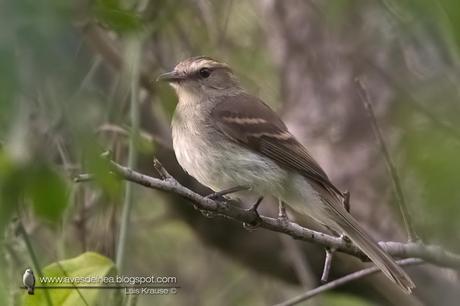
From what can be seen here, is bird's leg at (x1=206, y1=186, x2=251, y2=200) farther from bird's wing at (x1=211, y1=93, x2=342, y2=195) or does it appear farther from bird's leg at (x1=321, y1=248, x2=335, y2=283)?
bird's leg at (x1=321, y1=248, x2=335, y2=283)

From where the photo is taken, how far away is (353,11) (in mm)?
5301

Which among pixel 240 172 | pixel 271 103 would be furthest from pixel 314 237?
pixel 271 103

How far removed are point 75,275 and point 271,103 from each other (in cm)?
342

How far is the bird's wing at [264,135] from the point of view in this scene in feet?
12.2

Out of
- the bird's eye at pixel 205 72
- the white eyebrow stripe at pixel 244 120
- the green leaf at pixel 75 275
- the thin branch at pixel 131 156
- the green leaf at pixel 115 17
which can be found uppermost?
the green leaf at pixel 115 17

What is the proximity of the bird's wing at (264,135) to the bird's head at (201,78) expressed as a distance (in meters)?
0.14

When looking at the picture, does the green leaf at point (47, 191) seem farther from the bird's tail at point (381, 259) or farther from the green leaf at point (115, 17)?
the bird's tail at point (381, 259)

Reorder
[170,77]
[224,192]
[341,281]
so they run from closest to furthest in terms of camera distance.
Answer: [341,281] → [224,192] → [170,77]

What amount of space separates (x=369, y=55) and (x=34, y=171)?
458 cm

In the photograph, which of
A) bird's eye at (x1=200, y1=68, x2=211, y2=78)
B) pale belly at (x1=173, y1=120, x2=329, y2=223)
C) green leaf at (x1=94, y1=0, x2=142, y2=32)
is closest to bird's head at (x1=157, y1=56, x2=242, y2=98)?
bird's eye at (x1=200, y1=68, x2=211, y2=78)

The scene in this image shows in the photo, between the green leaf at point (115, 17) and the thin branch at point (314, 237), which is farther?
the thin branch at point (314, 237)

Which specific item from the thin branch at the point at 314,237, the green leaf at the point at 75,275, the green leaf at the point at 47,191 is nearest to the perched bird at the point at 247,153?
the thin branch at the point at 314,237

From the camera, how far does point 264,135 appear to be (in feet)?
12.5

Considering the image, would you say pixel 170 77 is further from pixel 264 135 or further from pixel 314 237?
pixel 314 237
